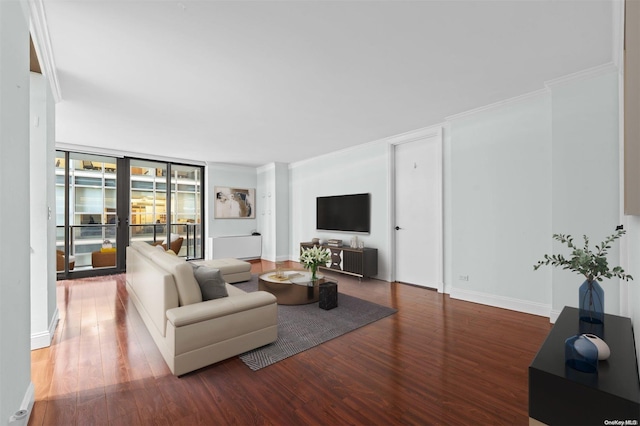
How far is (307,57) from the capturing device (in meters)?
2.61

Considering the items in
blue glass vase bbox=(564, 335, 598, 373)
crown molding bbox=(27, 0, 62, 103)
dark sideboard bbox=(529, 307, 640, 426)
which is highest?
crown molding bbox=(27, 0, 62, 103)

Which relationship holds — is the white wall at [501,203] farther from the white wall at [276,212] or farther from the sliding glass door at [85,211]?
the sliding glass door at [85,211]

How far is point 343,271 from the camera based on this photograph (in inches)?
214

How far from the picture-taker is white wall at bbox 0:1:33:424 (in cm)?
138

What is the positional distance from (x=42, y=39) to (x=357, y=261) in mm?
4660

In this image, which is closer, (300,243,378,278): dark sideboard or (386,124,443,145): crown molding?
(386,124,443,145): crown molding

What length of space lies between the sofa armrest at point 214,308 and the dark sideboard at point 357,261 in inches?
107

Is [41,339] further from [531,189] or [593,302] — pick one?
[531,189]

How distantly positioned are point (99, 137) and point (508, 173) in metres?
6.47

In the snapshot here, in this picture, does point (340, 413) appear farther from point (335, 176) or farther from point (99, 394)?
point (335, 176)

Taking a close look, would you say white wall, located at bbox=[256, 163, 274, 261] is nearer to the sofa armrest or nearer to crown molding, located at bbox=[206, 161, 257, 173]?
crown molding, located at bbox=[206, 161, 257, 173]

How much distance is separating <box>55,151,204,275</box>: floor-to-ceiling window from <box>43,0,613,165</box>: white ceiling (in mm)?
1794

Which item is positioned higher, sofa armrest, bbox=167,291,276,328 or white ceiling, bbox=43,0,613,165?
white ceiling, bbox=43,0,613,165

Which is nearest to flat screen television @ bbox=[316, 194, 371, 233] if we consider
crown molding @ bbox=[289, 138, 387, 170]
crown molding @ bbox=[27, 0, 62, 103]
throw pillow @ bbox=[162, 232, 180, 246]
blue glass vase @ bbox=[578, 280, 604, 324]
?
crown molding @ bbox=[289, 138, 387, 170]
